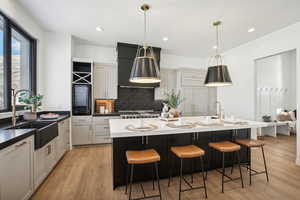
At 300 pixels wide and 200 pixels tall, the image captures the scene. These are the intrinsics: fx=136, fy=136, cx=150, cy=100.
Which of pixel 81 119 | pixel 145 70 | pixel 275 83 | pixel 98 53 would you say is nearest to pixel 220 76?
pixel 145 70

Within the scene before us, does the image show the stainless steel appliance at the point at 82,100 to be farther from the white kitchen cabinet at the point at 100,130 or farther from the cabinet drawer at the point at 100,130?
the cabinet drawer at the point at 100,130

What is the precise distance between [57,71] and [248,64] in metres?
5.23

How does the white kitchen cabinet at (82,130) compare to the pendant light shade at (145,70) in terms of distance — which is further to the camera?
the white kitchen cabinet at (82,130)

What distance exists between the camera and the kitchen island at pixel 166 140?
186 centimetres

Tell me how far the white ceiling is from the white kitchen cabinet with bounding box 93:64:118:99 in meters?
0.79

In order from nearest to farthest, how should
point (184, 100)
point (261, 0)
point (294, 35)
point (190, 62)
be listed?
point (261, 0) → point (294, 35) → point (184, 100) → point (190, 62)

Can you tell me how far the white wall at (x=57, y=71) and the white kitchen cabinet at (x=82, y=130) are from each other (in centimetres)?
43

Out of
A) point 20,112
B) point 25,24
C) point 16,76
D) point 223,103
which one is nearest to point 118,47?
point 25,24

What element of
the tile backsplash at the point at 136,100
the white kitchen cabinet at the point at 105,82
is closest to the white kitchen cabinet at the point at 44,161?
the white kitchen cabinet at the point at 105,82

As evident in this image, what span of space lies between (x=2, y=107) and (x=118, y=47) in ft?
9.12

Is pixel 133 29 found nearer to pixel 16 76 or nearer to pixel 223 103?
pixel 16 76

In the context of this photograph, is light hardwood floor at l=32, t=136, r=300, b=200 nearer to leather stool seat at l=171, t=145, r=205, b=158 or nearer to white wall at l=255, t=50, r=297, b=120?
leather stool seat at l=171, t=145, r=205, b=158

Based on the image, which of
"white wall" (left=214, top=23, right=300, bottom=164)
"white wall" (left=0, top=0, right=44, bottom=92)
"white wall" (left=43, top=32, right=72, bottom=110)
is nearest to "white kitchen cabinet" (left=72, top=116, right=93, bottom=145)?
"white wall" (left=43, top=32, right=72, bottom=110)

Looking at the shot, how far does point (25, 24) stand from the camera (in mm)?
2621
